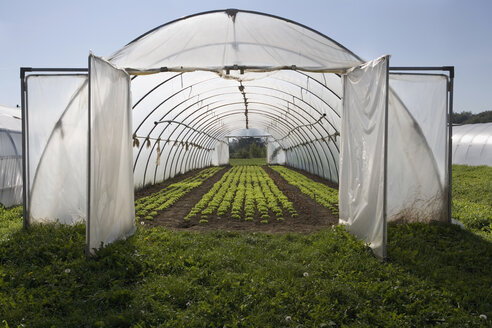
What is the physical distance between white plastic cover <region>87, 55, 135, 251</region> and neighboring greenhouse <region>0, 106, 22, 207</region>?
229 inches

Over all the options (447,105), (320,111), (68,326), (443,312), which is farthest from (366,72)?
(320,111)

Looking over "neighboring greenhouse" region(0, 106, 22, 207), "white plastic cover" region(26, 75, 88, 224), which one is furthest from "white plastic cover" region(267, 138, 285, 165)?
"white plastic cover" region(26, 75, 88, 224)

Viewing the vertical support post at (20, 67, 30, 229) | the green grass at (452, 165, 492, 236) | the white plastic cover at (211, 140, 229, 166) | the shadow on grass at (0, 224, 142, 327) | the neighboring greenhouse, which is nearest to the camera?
the shadow on grass at (0, 224, 142, 327)

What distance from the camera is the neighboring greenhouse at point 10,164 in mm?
10203

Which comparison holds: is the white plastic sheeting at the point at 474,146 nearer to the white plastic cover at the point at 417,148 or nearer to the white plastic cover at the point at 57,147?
the white plastic cover at the point at 417,148

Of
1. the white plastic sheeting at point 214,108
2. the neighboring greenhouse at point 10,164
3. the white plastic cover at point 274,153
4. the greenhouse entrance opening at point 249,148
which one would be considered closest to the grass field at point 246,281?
the white plastic sheeting at point 214,108

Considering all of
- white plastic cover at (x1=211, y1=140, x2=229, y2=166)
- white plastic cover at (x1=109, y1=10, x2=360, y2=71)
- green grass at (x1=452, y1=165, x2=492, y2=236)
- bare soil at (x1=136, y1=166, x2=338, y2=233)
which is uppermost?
white plastic cover at (x1=109, y1=10, x2=360, y2=71)

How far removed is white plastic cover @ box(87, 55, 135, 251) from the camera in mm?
5359

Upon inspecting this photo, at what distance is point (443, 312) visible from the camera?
13.2ft

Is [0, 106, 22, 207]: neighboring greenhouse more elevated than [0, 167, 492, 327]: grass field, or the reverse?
[0, 106, 22, 207]: neighboring greenhouse

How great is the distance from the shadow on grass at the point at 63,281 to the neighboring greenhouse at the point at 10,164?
4945mm

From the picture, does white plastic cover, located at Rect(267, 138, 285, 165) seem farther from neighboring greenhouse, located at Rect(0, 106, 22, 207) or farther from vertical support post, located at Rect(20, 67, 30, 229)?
vertical support post, located at Rect(20, 67, 30, 229)

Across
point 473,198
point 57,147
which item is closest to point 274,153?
point 473,198

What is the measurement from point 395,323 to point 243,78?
19.0ft
